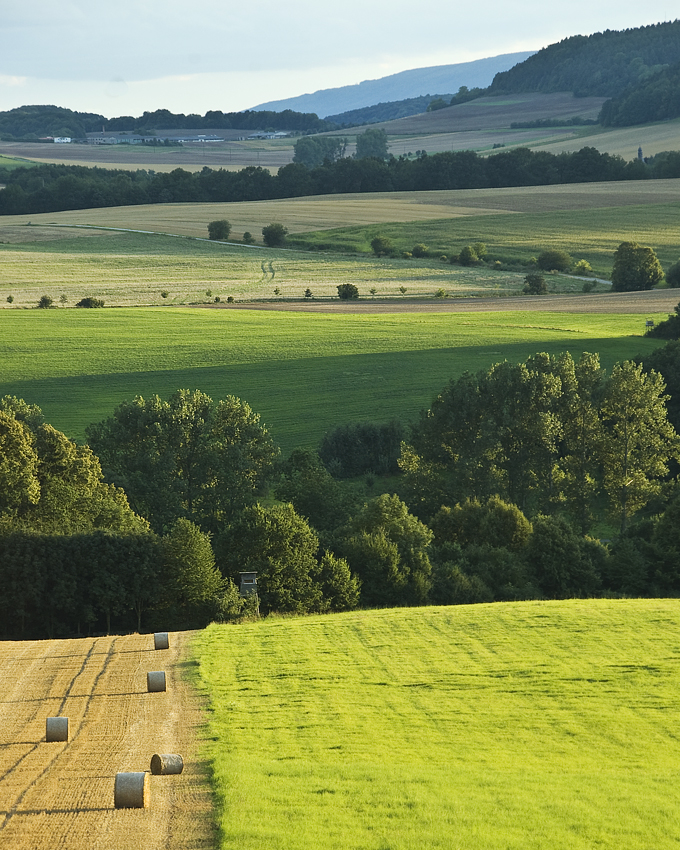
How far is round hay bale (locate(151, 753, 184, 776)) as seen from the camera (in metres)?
17.1

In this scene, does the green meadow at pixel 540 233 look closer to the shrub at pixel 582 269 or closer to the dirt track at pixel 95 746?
the shrub at pixel 582 269

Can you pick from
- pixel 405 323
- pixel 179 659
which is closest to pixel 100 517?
pixel 179 659

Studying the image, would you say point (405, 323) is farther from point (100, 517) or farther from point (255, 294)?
point (100, 517)

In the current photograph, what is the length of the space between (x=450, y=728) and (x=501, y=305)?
8708cm

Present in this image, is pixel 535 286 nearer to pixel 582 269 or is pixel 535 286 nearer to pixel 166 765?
pixel 582 269

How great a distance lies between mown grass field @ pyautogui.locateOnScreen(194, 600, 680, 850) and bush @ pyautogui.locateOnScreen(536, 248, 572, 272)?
99706 millimetres

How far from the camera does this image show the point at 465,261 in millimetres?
136125

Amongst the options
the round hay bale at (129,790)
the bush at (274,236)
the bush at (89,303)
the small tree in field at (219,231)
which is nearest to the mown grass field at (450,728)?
the round hay bale at (129,790)

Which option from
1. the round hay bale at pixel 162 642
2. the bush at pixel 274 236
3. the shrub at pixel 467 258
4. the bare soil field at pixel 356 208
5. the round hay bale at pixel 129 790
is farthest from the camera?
the bare soil field at pixel 356 208

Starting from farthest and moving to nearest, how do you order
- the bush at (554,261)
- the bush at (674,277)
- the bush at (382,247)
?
the bush at (382,247) < the bush at (554,261) < the bush at (674,277)

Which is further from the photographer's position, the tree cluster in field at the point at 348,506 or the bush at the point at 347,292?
the bush at the point at 347,292

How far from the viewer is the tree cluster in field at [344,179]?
610 feet

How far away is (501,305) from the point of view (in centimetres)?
10575

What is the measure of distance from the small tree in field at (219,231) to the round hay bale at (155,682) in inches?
5245
